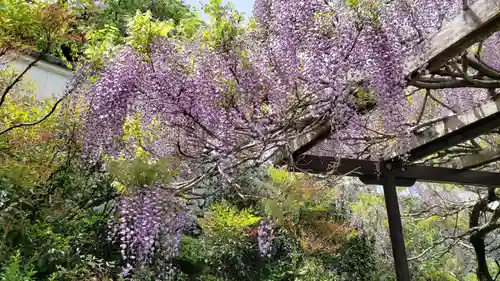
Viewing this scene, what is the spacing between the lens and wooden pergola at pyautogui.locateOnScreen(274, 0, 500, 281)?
1.89m

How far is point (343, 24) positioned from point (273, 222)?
3109 millimetres

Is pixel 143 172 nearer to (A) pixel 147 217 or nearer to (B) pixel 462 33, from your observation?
(A) pixel 147 217

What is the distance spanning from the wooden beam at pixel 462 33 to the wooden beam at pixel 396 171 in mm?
1572

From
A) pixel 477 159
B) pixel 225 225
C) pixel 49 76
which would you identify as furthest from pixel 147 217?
pixel 49 76

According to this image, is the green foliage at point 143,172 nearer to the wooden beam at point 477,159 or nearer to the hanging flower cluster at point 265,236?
the hanging flower cluster at point 265,236

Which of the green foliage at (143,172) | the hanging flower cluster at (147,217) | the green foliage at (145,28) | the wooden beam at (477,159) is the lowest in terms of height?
the hanging flower cluster at (147,217)

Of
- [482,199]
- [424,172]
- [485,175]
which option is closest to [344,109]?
[424,172]

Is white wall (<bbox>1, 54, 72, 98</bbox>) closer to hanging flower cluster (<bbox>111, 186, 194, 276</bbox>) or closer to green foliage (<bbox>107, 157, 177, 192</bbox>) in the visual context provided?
green foliage (<bbox>107, 157, 177, 192</bbox>)

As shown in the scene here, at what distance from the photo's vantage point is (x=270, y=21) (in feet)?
9.75

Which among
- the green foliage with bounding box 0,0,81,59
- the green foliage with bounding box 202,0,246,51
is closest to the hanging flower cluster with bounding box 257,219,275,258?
the green foliage with bounding box 202,0,246,51

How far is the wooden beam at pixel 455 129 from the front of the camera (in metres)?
3.10

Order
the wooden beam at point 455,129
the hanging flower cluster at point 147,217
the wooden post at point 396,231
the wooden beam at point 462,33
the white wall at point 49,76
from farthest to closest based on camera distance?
the white wall at point 49,76, the wooden post at point 396,231, the wooden beam at point 455,129, the hanging flower cluster at point 147,217, the wooden beam at point 462,33

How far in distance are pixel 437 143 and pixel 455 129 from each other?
0.90 feet

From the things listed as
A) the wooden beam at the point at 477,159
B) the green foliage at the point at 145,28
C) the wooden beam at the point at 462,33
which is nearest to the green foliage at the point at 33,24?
the green foliage at the point at 145,28
